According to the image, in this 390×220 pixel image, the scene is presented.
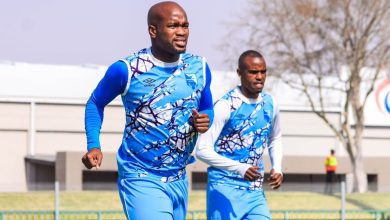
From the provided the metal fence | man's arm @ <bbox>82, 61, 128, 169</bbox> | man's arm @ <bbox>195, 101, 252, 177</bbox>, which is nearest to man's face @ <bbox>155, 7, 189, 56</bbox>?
man's arm @ <bbox>82, 61, 128, 169</bbox>

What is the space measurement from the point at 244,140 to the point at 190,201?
19663 mm

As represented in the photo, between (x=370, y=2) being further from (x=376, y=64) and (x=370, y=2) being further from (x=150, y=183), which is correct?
(x=150, y=183)

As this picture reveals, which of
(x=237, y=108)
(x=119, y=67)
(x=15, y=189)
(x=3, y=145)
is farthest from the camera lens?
(x=3, y=145)

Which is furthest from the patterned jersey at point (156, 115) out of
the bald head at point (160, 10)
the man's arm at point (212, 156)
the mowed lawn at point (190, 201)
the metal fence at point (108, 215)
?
the mowed lawn at point (190, 201)

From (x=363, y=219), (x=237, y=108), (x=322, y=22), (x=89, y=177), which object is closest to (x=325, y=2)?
(x=322, y=22)

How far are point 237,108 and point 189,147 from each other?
2.38 m

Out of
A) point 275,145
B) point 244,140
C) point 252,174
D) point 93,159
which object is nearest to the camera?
point 93,159

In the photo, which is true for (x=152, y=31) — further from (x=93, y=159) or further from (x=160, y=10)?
(x=93, y=159)

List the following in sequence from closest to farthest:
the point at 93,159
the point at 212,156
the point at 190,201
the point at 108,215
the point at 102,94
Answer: the point at 93,159, the point at 102,94, the point at 212,156, the point at 108,215, the point at 190,201

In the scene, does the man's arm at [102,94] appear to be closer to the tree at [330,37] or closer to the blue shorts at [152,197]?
the blue shorts at [152,197]

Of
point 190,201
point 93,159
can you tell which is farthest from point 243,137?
point 190,201

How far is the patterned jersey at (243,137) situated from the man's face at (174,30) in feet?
8.48

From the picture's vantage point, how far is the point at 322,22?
37656 millimetres

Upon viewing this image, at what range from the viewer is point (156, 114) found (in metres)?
6.73
